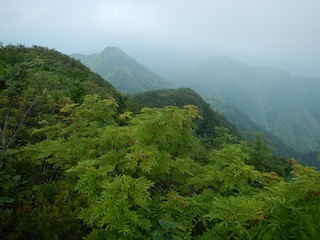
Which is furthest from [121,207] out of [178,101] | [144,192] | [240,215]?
[178,101]

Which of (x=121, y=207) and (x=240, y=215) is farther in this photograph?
(x=121, y=207)

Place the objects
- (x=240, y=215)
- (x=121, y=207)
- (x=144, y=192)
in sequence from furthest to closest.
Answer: (x=144, y=192) < (x=121, y=207) < (x=240, y=215)

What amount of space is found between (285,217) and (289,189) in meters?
0.41

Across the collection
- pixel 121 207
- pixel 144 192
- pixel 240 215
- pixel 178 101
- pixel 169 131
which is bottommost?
pixel 178 101

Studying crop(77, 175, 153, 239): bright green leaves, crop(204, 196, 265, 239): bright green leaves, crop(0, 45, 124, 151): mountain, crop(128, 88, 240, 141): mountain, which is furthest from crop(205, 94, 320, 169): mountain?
crop(77, 175, 153, 239): bright green leaves

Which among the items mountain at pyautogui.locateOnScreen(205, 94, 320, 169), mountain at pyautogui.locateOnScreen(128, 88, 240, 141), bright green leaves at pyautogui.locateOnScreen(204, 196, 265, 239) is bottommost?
mountain at pyautogui.locateOnScreen(205, 94, 320, 169)

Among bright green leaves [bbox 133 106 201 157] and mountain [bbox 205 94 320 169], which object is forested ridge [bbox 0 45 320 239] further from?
mountain [bbox 205 94 320 169]

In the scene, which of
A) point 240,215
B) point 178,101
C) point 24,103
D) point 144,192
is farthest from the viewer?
point 178,101

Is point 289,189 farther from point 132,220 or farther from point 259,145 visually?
point 259,145

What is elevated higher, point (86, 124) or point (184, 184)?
point (86, 124)

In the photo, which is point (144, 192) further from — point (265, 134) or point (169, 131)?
point (265, 134)

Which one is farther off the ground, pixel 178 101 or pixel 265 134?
pixel 178 101

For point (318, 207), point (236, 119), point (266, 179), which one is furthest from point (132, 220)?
point (236, 119)

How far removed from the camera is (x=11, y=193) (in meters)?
4.67
